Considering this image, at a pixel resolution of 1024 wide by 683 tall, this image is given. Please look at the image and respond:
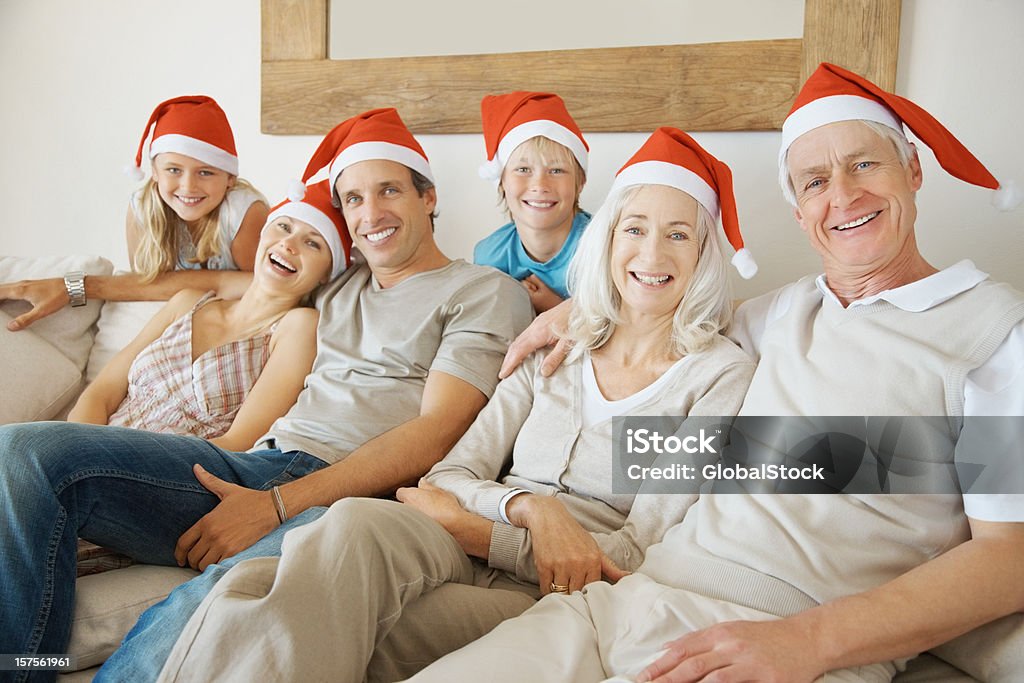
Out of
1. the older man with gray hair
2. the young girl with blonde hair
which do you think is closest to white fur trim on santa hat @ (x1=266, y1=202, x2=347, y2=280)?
the young girl with blonde hair

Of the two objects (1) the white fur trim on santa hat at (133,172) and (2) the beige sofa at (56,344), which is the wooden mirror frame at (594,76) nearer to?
(1) the white fur trim on santa hat at (133,172)

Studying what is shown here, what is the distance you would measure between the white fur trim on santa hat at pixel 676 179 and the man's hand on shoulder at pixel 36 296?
5.26 feet

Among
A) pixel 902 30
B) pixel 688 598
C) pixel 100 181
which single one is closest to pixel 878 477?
pixel 688 598

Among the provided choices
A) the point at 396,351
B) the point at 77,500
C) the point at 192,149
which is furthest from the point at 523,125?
the point at 77,500

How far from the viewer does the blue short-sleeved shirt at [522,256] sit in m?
2.14

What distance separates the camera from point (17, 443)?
1.51 m

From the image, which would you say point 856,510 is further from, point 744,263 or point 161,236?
point 161,236

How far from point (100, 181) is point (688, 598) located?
8.83 ft

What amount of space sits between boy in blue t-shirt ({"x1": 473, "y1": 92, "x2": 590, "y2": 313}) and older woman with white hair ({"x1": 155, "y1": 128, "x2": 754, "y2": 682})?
9.7 inches

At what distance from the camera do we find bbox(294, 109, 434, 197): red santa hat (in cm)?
211

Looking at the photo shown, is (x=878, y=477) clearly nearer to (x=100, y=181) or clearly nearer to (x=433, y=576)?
(x=433, y=576)

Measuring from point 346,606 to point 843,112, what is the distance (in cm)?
111

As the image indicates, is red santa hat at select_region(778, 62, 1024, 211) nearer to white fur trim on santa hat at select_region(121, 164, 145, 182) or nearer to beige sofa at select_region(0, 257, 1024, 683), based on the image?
beige sofa at select_region(0, 257, 1024, 683)

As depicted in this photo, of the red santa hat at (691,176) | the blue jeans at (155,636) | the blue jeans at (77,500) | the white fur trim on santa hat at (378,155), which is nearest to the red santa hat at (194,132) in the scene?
the white fur trim on santa hat at (378,155)
